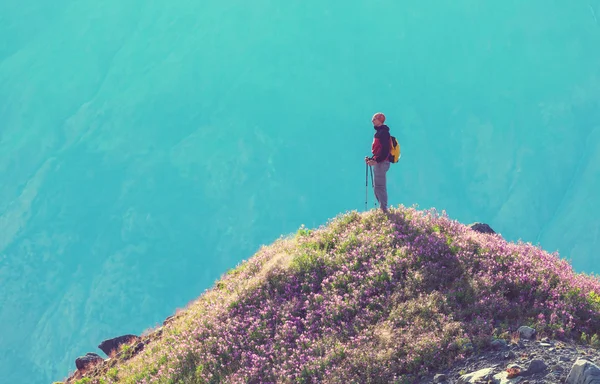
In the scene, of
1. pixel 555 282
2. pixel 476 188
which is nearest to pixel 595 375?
pixel 555 282

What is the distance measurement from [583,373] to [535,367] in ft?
2.32

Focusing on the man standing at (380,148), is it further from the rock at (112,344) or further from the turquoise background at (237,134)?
the turquoise background at (237,134)

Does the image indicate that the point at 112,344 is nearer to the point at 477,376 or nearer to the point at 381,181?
the point at 381,181

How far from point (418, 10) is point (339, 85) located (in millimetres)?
25306

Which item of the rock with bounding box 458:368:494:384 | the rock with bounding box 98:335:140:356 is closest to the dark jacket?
the rock with bounding box 458:368:494:384

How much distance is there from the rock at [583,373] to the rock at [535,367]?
0.45 m

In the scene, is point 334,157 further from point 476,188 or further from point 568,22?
point 568,22

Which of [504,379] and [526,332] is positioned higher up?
[526,332]

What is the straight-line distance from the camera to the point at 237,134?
343ft

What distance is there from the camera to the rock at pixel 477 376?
775 centimetres

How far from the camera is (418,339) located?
888 centimetres

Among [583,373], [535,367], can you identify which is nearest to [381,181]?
[535,367]

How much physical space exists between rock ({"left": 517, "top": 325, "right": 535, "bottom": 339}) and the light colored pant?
16.0ft

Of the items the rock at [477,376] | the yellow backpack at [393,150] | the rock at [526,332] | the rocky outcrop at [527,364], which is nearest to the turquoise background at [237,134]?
the yellow backpack at [393,150]
